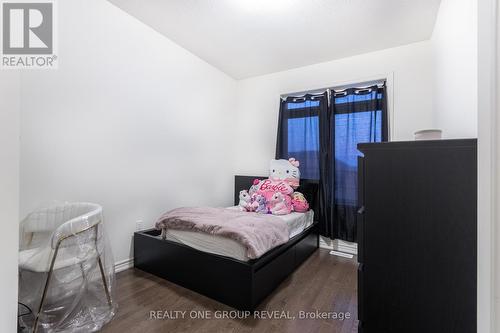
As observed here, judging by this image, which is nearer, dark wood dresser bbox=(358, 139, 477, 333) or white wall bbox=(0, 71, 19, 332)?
white wall bbox=(0, 71, 19, 332)

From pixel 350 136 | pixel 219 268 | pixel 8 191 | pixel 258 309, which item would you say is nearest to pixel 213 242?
pixel 219 268

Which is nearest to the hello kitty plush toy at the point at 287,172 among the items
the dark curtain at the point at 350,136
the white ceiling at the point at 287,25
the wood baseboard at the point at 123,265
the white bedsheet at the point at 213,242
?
the dark curtain at the point at 350,136

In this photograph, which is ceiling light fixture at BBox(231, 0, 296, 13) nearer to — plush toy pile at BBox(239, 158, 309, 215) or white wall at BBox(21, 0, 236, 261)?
white wall at BBox(21, 0, 236, 261)

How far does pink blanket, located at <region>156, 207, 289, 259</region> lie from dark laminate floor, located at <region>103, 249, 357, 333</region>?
434mm

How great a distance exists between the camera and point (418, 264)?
1085mm

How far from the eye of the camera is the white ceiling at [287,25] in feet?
7.02

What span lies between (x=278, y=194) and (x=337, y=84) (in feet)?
5.53

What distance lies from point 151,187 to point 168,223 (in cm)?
58

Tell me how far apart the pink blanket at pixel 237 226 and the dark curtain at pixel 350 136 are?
1.08 meters

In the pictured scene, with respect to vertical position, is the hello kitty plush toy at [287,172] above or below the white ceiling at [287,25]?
below

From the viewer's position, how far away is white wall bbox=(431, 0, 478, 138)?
123 centimetres

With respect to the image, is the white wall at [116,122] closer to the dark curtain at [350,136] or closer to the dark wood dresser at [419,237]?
the dark curtain at [350,136]

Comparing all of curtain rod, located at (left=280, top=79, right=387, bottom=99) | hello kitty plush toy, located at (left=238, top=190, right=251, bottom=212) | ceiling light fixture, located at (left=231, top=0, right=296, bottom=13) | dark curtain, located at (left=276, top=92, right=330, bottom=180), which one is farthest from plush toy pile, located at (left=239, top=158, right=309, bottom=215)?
ceiling light fixture, located at (left=231, top=0, right=296, bottom=13)

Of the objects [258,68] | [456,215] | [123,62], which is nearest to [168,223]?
[123,62]
